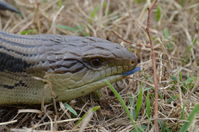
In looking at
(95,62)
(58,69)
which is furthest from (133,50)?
(58,69)

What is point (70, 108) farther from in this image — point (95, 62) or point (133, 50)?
point (133, 50)

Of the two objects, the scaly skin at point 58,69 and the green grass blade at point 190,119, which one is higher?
the scaly skin at point 58,69

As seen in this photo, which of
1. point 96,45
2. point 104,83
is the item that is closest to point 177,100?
point 104,83

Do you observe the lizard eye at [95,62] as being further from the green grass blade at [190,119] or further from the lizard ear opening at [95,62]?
the green grass blade at [190,119]

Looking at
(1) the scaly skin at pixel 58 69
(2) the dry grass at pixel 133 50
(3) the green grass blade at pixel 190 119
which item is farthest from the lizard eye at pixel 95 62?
(3) the green grass blade at pixel 190 119

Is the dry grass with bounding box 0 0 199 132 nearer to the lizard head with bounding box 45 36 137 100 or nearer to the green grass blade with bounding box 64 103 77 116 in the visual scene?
the green grass blade with bounding box 64 103 77 116

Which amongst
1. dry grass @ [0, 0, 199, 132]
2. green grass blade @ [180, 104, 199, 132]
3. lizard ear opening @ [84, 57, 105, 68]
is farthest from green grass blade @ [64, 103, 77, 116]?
green grass blade @ [180, 104, 199, 132]
